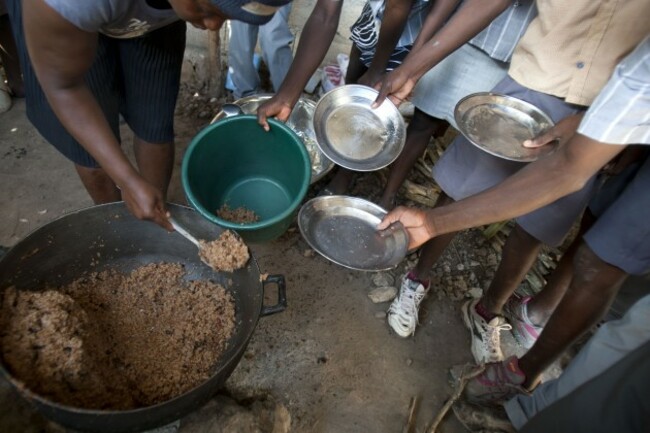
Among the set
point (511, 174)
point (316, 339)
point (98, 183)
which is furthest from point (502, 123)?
point (98, 183)

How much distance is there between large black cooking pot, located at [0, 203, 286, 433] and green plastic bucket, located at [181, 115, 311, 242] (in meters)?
0.19

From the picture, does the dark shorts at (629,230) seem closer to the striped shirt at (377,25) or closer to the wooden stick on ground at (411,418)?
the wooden stick on ground at (411,418)

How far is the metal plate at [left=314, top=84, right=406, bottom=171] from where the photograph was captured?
2.13 metres

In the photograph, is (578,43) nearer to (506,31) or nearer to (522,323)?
(506,31)

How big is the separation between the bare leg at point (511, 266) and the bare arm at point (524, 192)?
1.98ft

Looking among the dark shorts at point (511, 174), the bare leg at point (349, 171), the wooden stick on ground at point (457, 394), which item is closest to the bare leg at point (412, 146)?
the bare leg at point (349, 171)

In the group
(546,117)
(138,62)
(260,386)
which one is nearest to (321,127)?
(138,62)

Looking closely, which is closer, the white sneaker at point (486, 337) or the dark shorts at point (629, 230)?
the dark shorts at point (629, 230)

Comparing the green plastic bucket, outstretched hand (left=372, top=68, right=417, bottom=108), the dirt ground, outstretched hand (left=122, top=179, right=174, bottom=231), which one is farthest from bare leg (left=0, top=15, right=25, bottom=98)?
outstretched hand (left=372, top=68, right=417, bottom=108)

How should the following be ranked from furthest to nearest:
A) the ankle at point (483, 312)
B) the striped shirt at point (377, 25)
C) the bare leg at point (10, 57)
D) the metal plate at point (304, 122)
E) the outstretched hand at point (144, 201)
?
the bare leg at point (10, 57)
the metal plate at point (304, 122)
the ankle at point (483, 312)
the striped shirt at point (377, 25)
the outstretched hand at point (144, 201)

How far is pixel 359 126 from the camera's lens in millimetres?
2209

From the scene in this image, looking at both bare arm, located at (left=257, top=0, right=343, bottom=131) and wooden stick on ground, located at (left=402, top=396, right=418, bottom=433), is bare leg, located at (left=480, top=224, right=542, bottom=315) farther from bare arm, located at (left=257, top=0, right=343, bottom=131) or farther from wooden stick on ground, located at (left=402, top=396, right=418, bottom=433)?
bare arm, located at (left=257, top=0, right=343, bottom=131)

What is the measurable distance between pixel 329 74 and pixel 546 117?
187 cm

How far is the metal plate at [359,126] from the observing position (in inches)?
84.0
